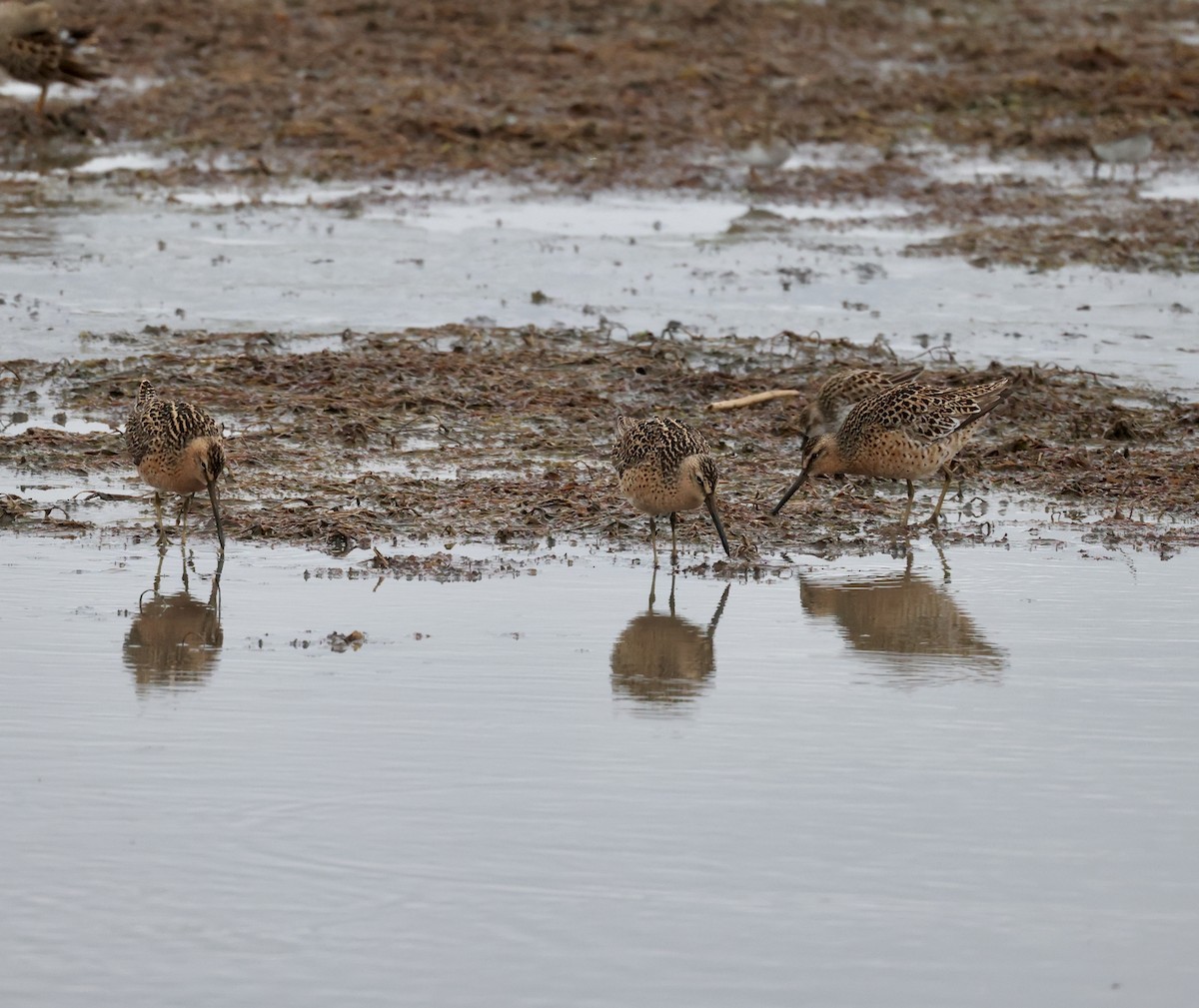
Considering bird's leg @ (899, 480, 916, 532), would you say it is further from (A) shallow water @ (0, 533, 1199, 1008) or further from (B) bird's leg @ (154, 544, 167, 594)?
(B) bird's leg @ (154, 544, 167, 594)

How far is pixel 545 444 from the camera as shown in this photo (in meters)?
9.02

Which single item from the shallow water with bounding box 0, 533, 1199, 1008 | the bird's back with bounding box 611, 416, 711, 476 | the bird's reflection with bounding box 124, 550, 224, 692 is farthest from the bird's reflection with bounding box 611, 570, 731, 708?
the bird's reflection with bounding box 124, 550, 224, 692

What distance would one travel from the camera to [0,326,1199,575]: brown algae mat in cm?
766

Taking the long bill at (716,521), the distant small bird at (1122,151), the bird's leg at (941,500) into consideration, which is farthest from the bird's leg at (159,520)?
the distant small bird at (1122,151)

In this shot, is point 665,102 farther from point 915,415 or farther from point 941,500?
point 941,500

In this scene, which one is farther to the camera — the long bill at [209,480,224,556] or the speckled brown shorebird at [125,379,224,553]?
the speckled brown shorebird at [125,379,224,553]

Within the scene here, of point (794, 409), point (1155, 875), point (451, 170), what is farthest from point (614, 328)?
point (1155, 875)

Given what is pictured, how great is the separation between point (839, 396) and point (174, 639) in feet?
13.2

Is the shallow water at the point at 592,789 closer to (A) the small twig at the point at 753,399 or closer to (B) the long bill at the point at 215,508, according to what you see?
(B) the long bill at the point at 215,508

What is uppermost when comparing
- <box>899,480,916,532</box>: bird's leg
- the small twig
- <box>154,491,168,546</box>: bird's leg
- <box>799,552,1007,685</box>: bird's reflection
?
the small twig

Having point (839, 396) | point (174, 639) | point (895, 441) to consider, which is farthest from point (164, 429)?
point (839, 396)

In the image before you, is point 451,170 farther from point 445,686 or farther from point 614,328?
point 445,686

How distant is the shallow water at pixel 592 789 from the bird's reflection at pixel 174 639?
0.06ft

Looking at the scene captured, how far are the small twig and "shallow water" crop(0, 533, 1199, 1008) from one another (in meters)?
2.77
